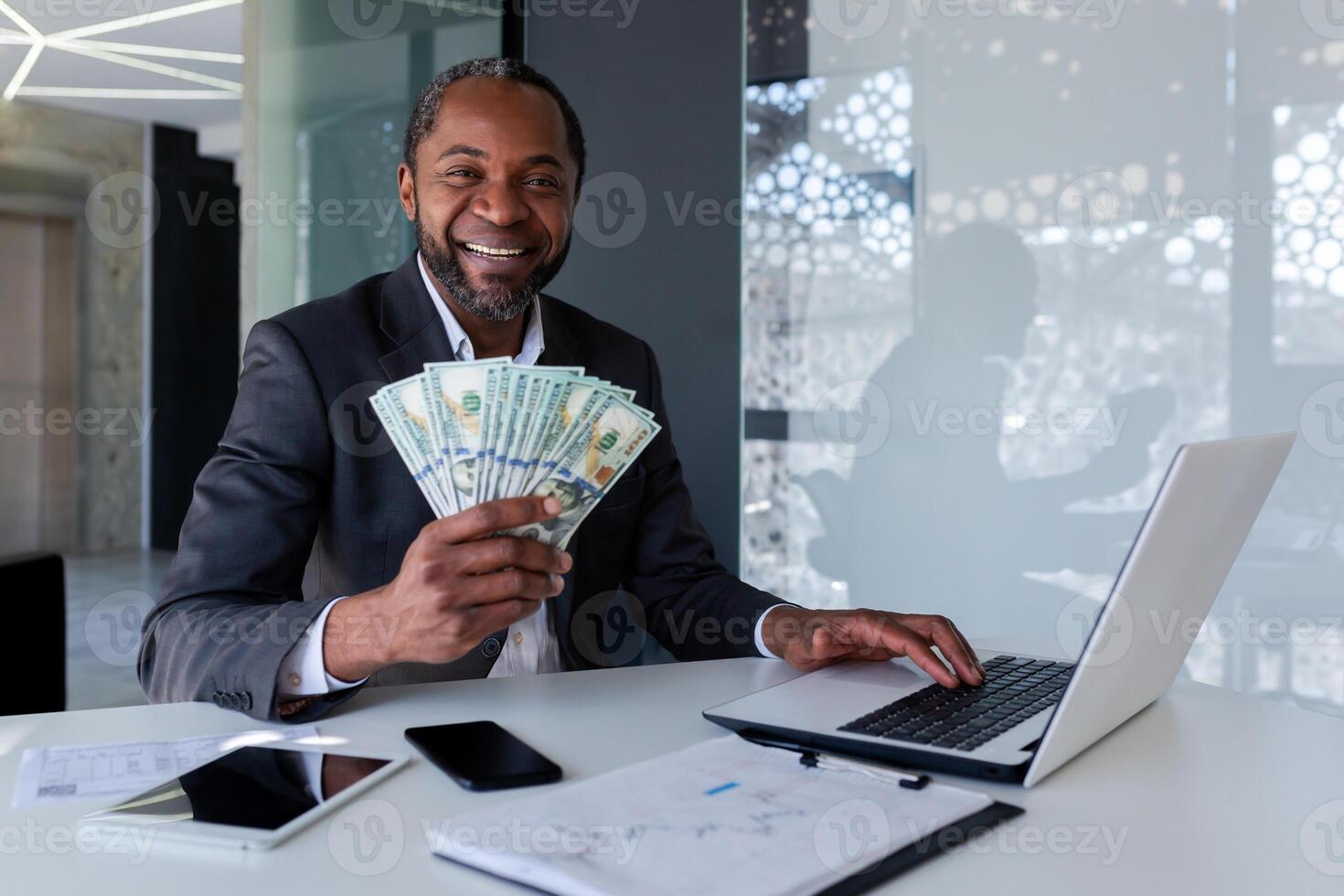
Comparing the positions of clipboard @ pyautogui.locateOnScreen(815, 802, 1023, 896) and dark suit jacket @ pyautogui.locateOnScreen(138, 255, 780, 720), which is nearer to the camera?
clipboard @ pyautogui.locateOnScreen(815, 802, 1023, 896)

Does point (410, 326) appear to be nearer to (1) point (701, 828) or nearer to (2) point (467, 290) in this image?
(2) point (467, 290)

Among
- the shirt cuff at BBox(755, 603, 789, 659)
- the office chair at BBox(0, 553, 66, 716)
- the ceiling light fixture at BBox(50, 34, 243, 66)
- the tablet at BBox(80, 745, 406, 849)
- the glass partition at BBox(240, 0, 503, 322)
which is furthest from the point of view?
the ceiling light fixture at BBox(50, 34, 243, 66)

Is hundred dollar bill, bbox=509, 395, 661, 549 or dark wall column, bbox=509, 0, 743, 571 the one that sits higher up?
dark wall column, bbox=509, 0, 743, 571

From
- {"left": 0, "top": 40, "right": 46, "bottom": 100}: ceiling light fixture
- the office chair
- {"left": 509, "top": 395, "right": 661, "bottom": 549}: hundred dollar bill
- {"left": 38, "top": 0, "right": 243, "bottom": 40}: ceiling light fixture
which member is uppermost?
{"left": 38, "top": 0, "right": 243, "bottom": 40}: ceiling light fixture

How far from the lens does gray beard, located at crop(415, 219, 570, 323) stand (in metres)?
1.96

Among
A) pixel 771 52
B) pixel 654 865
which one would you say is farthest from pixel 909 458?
pixel 654 865

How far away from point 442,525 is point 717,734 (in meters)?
0.39

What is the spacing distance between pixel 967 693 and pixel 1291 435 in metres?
0.48

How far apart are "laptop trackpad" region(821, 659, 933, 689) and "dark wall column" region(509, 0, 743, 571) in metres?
1.98

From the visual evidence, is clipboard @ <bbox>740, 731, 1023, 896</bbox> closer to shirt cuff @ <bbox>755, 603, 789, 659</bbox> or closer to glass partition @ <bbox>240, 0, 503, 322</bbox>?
shirt cuff @ <bbox>755, 603, 789, 659</bbox>

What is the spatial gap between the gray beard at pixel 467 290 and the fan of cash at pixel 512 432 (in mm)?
747

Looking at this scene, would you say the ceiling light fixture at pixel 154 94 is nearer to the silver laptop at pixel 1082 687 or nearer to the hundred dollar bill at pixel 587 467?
the hundred dollar bill at pixel 587 467

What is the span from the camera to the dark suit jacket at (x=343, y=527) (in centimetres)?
141

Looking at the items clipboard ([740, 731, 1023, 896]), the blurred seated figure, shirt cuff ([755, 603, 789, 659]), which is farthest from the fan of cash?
the blurred seated figure
